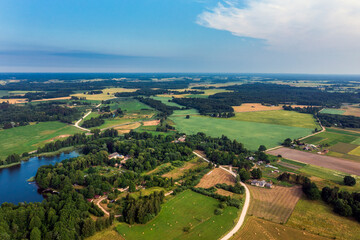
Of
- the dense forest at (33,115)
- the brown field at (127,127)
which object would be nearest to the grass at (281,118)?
the brown field at (127,127)

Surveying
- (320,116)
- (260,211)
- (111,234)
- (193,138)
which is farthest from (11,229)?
(320,116)

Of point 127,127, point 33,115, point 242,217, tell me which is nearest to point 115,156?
point 127,127

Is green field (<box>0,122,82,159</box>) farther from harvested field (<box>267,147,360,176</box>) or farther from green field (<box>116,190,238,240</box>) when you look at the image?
harvested field (<box>267,147,360,176</box>)

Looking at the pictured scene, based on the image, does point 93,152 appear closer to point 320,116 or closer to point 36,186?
point 36,186

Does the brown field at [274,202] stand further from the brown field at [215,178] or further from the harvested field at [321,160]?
the harvested field at [321,160]

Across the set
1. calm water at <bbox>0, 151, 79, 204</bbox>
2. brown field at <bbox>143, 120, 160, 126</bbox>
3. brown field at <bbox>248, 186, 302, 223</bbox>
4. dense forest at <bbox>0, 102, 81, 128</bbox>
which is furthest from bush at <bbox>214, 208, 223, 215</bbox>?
dense forest at <bbox>0, 102, 81, 128</bbox>
